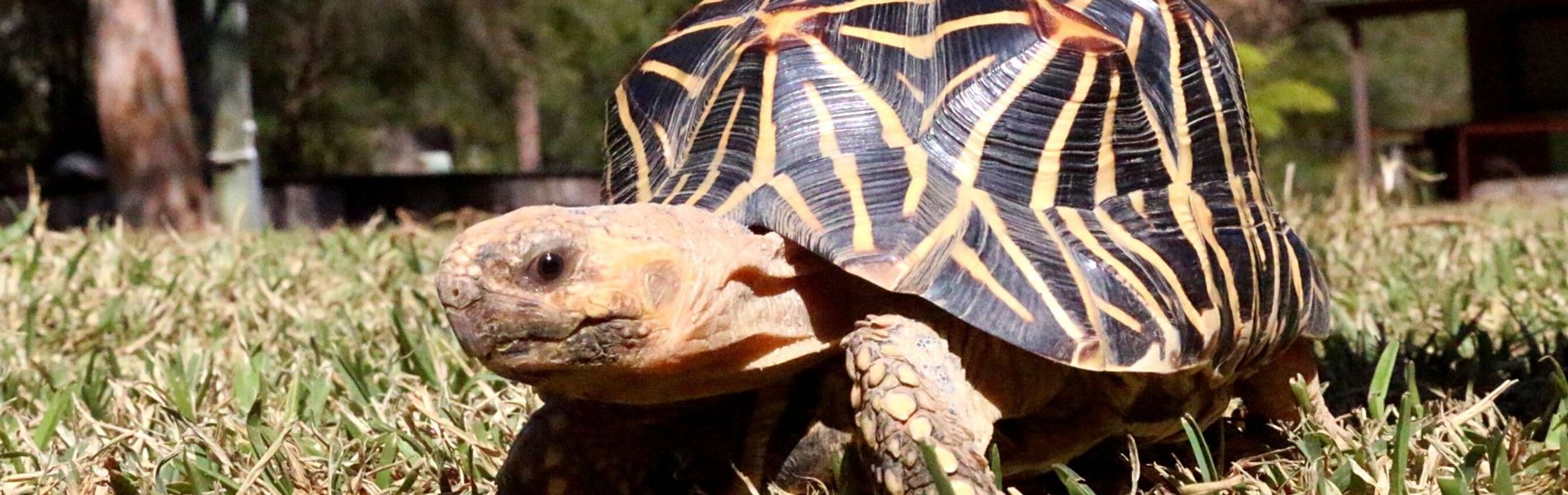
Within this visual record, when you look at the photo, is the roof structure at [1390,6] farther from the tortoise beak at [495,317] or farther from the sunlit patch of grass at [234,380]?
the tortoise beak at [495,317]

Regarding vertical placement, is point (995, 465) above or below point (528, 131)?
above

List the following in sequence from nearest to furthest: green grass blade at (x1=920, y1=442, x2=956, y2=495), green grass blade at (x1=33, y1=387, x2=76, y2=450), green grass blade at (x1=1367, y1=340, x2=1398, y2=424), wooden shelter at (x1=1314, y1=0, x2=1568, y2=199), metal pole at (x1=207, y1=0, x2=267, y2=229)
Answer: green grass blade at (x1=920, y1=442, x2=956, y2=495) → green grass blade at (x1=1367, y1=340, x2=1398, y2=424) → green grass blade at (x1=33, y1=387, x2=76, y2=450) → metal pole at (x1=207, y1=0, x2=267, y2=229) → wooden shelter at (x1=1314, y1=0, x2=1568, y2=199)

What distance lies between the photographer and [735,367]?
52.9 inches

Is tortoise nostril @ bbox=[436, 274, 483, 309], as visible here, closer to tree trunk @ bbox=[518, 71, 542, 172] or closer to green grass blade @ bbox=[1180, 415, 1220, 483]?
→ green grass blade @ bbox=[1180, 415, 1220, 483]

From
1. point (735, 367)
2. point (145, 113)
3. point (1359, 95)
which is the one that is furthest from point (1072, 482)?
point (1359, 95)

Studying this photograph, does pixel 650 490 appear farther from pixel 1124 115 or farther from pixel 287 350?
pixel 287 350

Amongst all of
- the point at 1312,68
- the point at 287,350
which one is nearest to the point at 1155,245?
the point at 287,350

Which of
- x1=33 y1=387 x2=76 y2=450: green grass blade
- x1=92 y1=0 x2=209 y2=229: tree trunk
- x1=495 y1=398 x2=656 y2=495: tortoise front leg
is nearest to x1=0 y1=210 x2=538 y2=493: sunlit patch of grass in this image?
x1=33 y1=387 x2=76 y2=450: green grass blade

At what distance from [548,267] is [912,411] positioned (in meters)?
0.33

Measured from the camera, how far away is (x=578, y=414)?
1.51 m

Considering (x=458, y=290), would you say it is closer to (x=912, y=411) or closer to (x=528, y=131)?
(x=912, y=411)

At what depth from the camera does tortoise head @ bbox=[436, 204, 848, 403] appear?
1.22m

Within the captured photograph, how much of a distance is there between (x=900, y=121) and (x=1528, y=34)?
12.2 meters

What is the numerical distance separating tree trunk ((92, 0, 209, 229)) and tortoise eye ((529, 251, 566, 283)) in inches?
265
